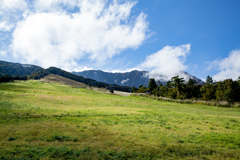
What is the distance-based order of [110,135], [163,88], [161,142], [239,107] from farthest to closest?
[163,88] → [239,107] → [110,135] → [161,142]

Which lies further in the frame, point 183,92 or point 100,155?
point 183,92

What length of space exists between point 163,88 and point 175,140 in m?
137

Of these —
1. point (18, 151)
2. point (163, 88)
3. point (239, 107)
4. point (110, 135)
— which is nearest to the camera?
point (18, 151)

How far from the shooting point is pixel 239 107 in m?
39.8

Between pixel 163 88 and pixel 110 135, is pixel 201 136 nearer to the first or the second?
pixel 110 135

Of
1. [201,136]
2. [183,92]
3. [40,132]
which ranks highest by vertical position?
[183,92]

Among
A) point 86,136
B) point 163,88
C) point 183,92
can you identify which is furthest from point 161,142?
point 163,88

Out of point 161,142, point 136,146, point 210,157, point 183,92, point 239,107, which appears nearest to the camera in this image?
point 210,157

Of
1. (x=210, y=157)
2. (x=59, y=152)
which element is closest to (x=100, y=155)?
(x=59, y=152)

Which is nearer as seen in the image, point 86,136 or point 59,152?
point 59,152

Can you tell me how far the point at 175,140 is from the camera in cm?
1269

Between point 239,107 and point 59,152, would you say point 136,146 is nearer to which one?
point 59,152

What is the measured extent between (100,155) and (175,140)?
7641mm

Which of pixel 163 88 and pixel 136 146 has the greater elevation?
pixel 163 88
